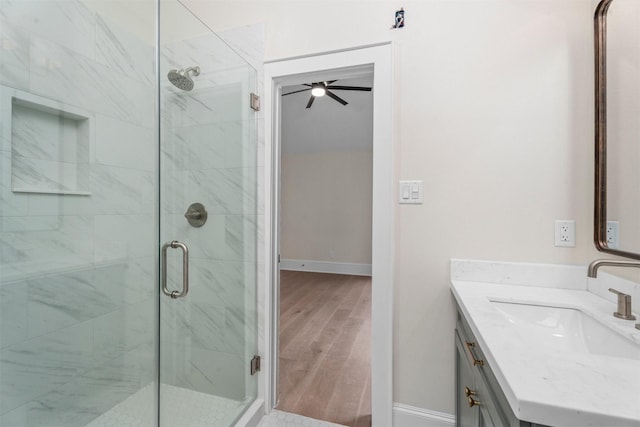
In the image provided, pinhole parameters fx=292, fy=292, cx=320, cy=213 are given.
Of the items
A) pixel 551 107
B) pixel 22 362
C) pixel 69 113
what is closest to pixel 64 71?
pixel 69 113

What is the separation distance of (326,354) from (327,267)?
10.4 feet

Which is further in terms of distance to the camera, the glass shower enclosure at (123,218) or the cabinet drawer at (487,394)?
the glass shower enclosure at (123,218)

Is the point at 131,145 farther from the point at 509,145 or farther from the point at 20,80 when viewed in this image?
the point at 509,145

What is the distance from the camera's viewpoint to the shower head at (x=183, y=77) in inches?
58.2

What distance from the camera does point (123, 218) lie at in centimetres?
164

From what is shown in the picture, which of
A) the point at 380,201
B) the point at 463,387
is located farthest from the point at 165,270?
the point at 463,387

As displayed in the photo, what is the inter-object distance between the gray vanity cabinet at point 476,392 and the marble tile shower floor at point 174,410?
1.21 meters

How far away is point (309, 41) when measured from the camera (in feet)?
5.58

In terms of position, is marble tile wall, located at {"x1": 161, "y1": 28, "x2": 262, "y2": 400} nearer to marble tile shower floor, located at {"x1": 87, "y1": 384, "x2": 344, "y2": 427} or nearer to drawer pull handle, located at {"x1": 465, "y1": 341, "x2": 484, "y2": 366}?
marble tile shower floor, located at {"x1": 87, "y1": 384, "x2": 344, "y2": 427}

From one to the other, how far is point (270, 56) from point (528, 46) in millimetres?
1368

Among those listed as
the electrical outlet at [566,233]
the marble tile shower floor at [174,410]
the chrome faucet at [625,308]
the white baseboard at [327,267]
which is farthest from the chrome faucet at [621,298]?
the white baseboard at [327,267]

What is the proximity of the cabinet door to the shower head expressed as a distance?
6.06 feet

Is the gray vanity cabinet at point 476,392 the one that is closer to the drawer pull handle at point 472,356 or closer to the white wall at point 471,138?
the drawer pull handle at point 472,356

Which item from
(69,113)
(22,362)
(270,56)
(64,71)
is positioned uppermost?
(270,56)
